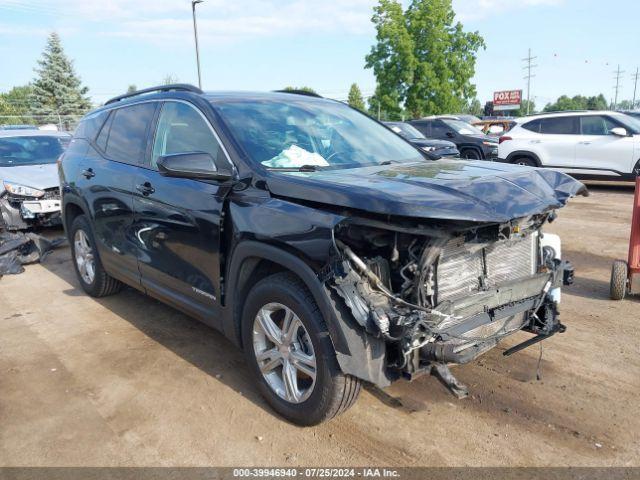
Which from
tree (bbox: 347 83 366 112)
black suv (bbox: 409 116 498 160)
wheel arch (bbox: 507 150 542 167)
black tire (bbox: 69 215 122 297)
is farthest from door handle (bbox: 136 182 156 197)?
tree (bbox: 347 83 366 112)

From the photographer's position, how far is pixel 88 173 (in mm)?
5012

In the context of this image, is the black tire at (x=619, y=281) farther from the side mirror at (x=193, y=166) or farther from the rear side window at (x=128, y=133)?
the rear side window at (x=128, y=133)

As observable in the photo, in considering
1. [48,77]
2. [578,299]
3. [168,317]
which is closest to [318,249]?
[168,317]

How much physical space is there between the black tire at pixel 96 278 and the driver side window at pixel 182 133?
5.19 ft

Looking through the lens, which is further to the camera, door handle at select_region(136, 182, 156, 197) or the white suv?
the white suv

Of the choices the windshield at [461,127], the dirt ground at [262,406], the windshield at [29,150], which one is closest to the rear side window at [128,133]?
the dirt ground at [262,406]

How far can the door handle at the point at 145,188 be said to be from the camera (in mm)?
3979

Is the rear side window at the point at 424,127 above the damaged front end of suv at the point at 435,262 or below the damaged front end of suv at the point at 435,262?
above

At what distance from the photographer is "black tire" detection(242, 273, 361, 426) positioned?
9.08ft

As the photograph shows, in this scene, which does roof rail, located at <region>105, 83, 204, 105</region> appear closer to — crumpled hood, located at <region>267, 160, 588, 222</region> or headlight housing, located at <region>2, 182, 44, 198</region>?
crumpled hood, located at <region>267, 160, 588, 222</region>

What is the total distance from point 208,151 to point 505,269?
204 cm

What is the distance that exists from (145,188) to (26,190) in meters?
5.40

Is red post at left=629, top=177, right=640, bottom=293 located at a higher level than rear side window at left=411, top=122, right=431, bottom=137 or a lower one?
lower

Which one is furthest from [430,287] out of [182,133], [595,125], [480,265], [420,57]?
[420,57]
